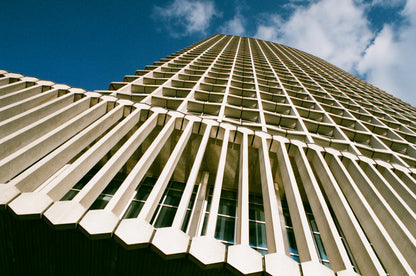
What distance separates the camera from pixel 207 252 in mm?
3045

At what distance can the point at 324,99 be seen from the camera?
17.3 metres

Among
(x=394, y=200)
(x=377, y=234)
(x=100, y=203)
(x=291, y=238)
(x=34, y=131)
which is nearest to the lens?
(x=377, y=234)

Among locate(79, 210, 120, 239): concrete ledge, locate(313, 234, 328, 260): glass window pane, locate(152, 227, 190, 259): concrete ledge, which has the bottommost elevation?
locate(313, 234, 328, 260): glass window pane

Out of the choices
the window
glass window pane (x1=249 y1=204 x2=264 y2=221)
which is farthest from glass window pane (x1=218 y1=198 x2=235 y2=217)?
the window

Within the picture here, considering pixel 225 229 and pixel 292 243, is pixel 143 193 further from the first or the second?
pixel 292 243

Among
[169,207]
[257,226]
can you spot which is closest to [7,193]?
[169,207]

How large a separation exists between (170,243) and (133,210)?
379 cm

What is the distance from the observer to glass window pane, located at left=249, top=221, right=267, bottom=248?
5635 millimetres

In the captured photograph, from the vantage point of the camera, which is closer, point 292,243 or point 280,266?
point 280,266

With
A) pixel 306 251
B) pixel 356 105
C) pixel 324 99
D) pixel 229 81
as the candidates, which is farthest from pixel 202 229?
pixel 356 105

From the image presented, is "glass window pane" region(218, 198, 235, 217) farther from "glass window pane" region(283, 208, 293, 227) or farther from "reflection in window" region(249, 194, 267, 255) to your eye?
"glass window pane" region(283, 208, 293, 227)

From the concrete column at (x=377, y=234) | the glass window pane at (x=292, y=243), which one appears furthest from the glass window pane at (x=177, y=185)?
the concrete column at (x=377, y=234)

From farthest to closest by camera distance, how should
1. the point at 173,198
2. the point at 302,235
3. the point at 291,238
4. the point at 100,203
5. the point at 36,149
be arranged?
the point at 173,198
the point at 100,203
the point at 291,238
the point at 36,149
the point at 302,235

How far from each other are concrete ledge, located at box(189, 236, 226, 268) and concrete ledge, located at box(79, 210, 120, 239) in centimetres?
121
